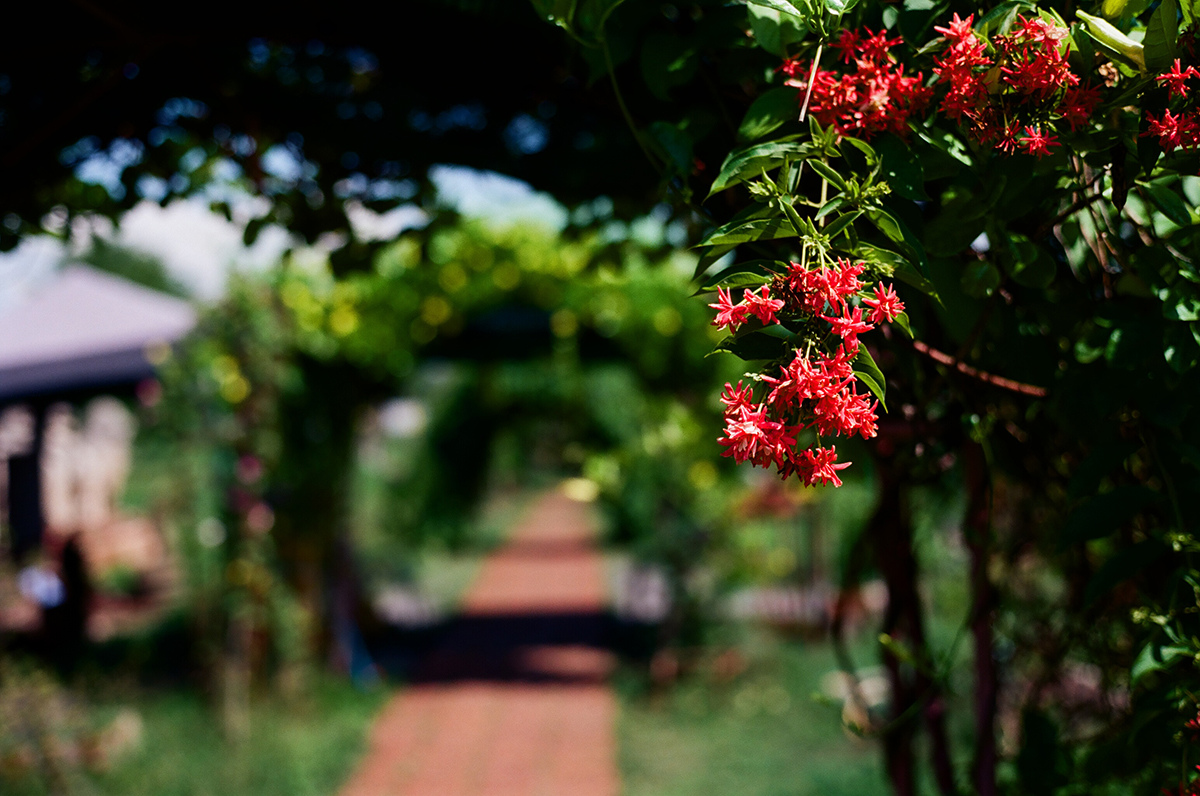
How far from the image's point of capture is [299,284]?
18.2ft

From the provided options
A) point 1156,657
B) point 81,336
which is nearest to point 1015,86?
point 1156,657

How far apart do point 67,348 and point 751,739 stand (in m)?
5.36

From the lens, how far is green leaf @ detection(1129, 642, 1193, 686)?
2.23 ft

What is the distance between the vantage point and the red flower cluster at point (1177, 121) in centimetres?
54

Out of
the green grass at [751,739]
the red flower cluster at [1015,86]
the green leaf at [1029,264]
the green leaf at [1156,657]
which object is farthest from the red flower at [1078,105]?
the green grass at [751,739]

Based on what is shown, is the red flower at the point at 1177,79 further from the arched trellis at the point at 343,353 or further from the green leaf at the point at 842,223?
the arched trellis at the point at 343,353

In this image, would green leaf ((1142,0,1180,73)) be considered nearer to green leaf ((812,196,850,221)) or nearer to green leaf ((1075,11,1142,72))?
green leaf ((1075,11,1142,72))

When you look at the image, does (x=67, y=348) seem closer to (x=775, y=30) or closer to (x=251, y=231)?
(x=251, y=231)

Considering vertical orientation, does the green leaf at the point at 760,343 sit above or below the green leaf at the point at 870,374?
above

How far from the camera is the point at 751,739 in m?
4.85

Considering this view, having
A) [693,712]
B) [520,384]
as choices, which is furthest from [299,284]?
[520,384]

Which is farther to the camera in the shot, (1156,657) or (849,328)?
(1156,657)

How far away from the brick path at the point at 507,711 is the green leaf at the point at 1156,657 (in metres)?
3.96

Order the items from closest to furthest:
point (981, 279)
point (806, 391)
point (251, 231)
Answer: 1. point (806, 391)
2. point (981, 279)
3. point (251, 231)
